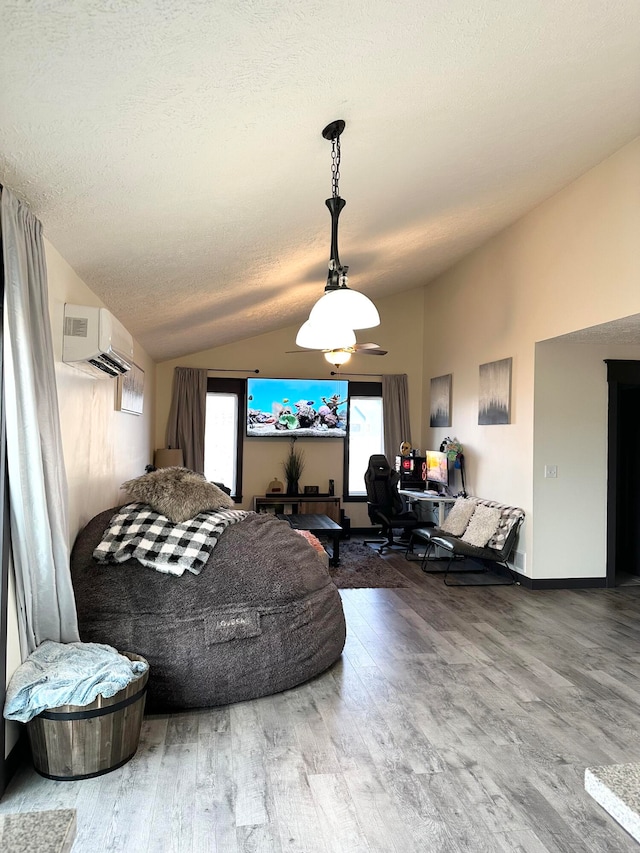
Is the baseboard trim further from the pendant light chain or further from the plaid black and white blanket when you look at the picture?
the pendant light chain

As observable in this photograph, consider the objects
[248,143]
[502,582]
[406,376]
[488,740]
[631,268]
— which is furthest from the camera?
[406,376]

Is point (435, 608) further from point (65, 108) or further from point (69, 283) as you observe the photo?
point (65, 108)

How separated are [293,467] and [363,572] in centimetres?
243

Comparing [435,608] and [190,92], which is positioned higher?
[190,92]

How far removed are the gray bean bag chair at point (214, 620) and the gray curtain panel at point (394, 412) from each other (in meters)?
5.10

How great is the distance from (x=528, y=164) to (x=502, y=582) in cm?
365

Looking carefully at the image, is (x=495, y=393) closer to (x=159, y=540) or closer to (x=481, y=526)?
(x=481, y=526)

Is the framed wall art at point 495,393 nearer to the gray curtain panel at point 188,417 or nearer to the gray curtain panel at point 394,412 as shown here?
the gray curtain panel at point 394,412

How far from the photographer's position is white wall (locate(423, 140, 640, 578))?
14.3 ft

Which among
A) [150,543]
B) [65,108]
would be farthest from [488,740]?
[65,108]

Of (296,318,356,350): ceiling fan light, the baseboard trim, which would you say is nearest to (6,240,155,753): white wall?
(296,318,356,350): ceiling fan light

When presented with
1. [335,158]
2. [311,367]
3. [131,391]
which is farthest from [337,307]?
[311,367]

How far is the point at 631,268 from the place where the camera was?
13.7 feet

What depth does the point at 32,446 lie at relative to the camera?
91.8 inches
